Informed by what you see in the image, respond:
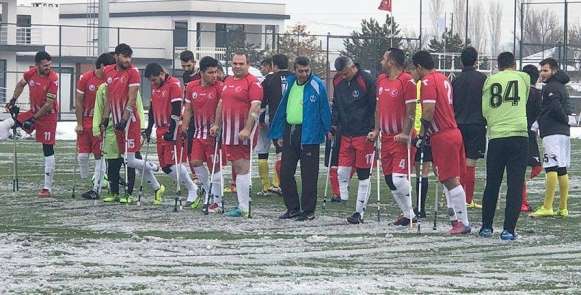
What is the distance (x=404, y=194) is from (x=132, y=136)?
4.56 meters

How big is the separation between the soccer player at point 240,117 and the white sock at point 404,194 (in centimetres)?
212

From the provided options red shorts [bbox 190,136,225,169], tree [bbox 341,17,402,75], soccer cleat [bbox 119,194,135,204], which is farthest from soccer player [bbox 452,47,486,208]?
tree [bbox 341,17,402,75]

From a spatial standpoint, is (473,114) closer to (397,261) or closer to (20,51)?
(397,261)

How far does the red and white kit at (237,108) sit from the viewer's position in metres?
17.0

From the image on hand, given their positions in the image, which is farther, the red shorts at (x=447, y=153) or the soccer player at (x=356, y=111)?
the soccer player at (x=356, y=111)

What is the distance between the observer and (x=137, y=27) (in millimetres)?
91812

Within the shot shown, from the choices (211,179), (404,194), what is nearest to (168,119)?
(211,179)

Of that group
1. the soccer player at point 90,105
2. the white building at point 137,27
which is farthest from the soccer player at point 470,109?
the white building at point 137,27

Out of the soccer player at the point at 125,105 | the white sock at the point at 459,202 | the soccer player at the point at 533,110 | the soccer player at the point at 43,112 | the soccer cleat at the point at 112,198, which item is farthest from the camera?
the soccer player at the point at 43,112

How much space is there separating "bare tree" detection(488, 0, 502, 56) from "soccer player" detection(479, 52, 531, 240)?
62457 mm

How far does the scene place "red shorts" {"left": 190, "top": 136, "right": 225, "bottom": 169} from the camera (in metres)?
17.8

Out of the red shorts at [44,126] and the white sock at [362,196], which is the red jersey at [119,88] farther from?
the white sock at [362,196]

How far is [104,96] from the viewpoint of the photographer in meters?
18.8

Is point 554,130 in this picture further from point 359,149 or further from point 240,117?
point 240,117
